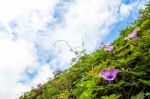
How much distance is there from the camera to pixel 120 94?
3.31 metres

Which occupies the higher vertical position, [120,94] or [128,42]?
[128,42]

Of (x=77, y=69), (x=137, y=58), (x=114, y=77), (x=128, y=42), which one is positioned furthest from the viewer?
(x=77, y=69)

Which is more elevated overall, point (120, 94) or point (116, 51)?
point (116, 51)

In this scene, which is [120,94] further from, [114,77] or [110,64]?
[110,64]

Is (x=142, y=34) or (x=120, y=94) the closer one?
(x=120, y=94)

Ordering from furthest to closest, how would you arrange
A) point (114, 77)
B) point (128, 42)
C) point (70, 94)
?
point (70, 94), point (128, 42), point (114, 77)

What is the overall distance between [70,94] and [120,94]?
48.1 inches

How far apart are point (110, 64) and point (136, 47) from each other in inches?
10.7

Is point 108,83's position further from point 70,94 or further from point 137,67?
point 70,94

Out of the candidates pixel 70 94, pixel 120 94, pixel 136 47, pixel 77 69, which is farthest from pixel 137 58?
pixel 77 69

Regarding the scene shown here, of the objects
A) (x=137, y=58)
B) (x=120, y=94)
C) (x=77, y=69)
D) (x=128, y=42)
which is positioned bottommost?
(x=120, y=94)

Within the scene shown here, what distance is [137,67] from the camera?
3314mm

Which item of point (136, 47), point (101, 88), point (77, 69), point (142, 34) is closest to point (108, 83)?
point (101, 88)

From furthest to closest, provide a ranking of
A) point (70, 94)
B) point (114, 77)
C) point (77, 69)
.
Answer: point (77, 69) → point (70, 94) → point (114, 77)
